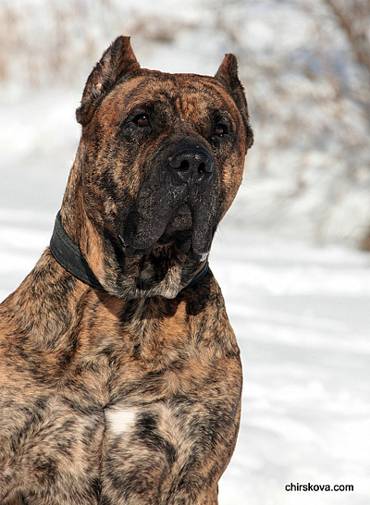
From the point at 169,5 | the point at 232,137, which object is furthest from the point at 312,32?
the point at 232,137

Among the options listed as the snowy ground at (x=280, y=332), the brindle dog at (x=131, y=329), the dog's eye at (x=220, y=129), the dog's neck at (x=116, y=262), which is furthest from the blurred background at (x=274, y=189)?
the dog's eye at (x=220, y=129)

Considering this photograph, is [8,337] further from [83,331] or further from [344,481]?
[344,481]

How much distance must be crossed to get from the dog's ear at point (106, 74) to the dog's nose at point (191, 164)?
46cm

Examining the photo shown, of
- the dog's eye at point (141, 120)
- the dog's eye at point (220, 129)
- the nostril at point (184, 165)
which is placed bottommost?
the nostril at point (184, 165)

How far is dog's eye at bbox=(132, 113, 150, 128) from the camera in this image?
335 cm

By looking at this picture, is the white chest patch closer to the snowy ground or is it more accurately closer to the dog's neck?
the dog's neck

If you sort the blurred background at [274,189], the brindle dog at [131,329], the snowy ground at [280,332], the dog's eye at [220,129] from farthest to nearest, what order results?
the blurred background at [274,189]
the snowy ground at [280,332]
the dog's eye at [220,129]
the brindle dog at [131,329]

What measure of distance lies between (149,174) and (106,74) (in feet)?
1.69

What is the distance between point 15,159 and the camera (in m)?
12.2

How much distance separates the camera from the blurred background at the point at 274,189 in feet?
16.6

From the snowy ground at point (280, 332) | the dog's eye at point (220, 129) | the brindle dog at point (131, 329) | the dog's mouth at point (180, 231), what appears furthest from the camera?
the snowy ground at point (280, 332)

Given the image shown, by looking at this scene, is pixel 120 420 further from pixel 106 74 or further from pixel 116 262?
pixel 106 74

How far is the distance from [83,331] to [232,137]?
0.82 meters

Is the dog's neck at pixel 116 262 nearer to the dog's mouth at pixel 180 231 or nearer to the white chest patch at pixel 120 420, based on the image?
the dog's mouth at pixel 180 231
